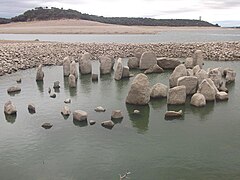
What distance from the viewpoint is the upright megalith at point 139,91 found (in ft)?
58.6

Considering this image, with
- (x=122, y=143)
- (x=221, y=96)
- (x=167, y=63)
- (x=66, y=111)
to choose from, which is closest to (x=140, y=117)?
(x=122, y=143)

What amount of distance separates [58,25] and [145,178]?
105 m

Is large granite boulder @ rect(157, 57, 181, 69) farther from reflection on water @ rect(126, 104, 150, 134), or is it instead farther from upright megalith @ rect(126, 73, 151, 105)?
reflection on water @ rect(126, 104, 150, 134)

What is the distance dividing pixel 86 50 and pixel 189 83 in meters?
22.2

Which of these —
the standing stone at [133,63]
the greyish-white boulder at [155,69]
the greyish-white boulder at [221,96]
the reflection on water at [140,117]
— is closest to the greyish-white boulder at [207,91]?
the greyish-white boulder at [221,96]

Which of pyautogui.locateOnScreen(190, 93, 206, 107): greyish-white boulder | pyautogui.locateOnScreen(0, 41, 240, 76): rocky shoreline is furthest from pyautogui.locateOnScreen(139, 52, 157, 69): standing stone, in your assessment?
pyautogui.locateOnScreen(190, 93, 206, 107): greyish-white boulder

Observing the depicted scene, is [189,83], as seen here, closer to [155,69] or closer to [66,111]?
[66,111]

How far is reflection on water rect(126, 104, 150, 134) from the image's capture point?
15188mm

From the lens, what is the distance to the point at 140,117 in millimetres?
16641

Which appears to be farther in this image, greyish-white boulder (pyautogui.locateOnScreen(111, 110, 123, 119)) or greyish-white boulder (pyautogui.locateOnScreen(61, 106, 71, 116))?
greyish-white boulder (pyautogui.locateOnScreen(61, 106, 71, 116))

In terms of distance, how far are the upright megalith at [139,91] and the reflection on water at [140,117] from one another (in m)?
0.33

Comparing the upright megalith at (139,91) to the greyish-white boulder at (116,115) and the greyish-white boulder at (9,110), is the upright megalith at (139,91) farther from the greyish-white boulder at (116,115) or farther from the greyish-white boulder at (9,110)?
the greyish-white boulder at (9,110)

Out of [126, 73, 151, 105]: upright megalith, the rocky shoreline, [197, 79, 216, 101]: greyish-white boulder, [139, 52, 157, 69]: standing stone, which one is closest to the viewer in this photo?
[126, 73, 151, 105]: upright megalith

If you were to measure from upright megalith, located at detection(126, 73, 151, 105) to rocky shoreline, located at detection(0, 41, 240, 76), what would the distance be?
15.5 m
